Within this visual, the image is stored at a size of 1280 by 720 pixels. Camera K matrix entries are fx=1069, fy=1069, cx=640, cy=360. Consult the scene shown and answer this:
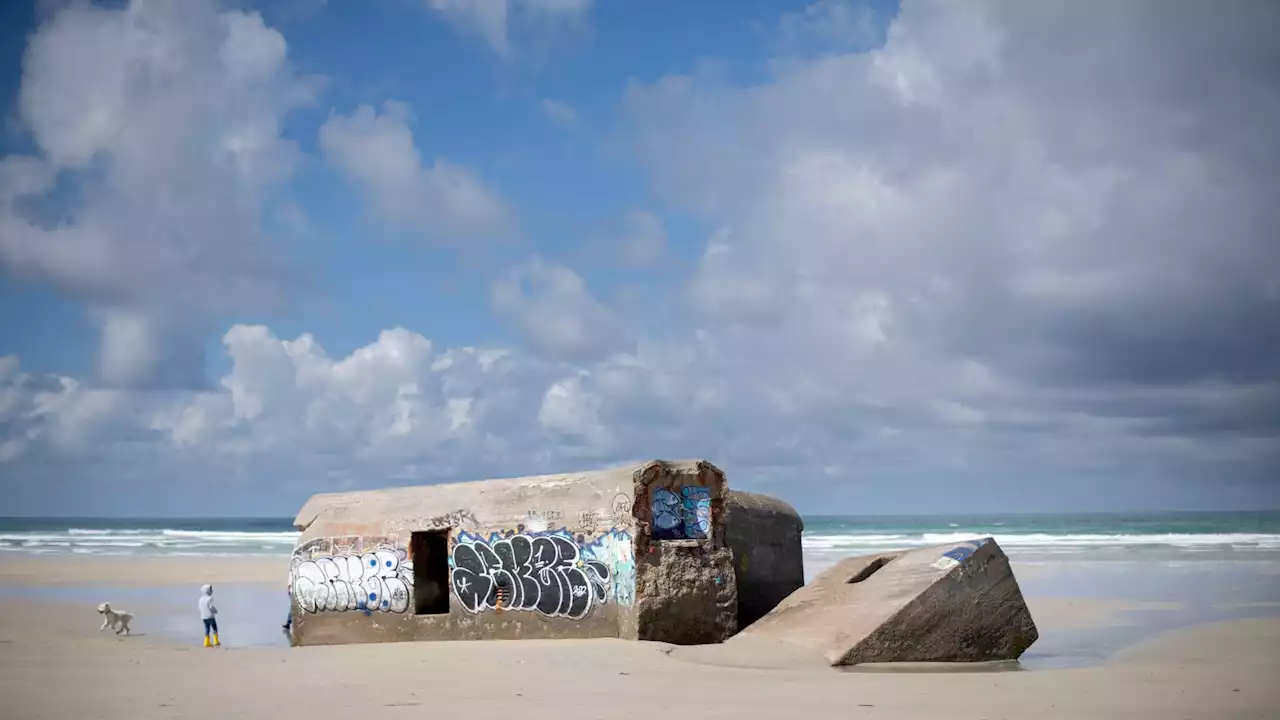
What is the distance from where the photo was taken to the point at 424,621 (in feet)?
43.2

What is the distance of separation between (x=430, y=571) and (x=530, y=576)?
2.06 metres

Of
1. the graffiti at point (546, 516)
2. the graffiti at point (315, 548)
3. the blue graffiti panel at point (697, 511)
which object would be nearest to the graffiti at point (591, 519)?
the graffiti at point (546, 516)

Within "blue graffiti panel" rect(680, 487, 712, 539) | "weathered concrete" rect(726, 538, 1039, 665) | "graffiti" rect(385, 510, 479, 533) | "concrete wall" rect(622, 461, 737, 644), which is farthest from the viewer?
"graffiti" rect(385, 510, 479, 533)

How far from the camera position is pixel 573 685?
9.15 metres

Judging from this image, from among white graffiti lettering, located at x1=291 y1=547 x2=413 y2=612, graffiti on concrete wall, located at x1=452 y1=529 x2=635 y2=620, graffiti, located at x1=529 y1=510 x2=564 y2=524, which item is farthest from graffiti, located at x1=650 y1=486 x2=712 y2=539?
white graffiti lettering, located at x1=291 y1=547 x2=413 y2=612

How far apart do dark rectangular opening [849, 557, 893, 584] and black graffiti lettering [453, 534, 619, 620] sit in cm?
289

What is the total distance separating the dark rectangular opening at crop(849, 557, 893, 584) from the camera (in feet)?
40.5

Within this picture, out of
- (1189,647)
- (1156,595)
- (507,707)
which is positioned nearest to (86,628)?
(507,707)

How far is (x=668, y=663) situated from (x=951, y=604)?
3.00 metres

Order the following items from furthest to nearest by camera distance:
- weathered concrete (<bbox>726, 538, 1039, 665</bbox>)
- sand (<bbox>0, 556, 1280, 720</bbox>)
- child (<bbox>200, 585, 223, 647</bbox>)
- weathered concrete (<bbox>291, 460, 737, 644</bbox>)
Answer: child (<bbox>200, 585, 223, 647</bbox>) → weathered concrete (<bbox>291, 460, 737, 644</bbox>) → weathered concrete (<bbox>726, 538, 1039, 665</bbox>) → sand (<bbox>0, 556, 1280, 720</bbox>)

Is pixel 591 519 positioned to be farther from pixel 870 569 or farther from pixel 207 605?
pixel 207 605

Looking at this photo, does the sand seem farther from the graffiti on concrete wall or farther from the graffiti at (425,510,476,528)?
the graffiti at (425,510,476,528)

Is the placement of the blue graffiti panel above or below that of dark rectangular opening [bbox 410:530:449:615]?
above

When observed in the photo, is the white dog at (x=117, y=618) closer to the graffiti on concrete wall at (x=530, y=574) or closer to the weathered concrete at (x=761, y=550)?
the graffiti on concrete wall at (x=530, y=574)
